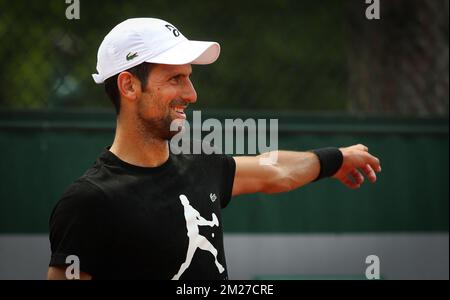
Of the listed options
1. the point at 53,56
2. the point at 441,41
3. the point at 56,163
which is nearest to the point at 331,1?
the point at 441,41

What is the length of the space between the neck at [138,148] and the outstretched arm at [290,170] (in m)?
0.51

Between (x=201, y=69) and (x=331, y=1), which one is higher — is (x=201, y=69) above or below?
below

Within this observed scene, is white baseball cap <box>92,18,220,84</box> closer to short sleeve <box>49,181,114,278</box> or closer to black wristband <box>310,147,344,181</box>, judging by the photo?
short sleeve <box>49,181,114,278</box>

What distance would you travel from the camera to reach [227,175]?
384 centimetres

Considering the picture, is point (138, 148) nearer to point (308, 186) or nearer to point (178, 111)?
point (178, 111)

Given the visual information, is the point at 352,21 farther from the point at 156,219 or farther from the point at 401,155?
the point at 156,219

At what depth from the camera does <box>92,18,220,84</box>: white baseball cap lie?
345 cm

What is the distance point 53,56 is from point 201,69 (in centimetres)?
169

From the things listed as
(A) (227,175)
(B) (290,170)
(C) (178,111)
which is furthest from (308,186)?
(C) (178,111)

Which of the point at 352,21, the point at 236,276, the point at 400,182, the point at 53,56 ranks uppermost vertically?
the point at 352,21

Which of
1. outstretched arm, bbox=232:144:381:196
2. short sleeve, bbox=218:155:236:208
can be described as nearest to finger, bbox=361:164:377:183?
outstretched arm, bbox=232:144:381:196

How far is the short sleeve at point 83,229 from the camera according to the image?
3150mm

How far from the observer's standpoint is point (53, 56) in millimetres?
7379

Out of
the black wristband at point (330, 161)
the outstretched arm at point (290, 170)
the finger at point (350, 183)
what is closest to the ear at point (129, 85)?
the outstretched arm at point (290, 170)
